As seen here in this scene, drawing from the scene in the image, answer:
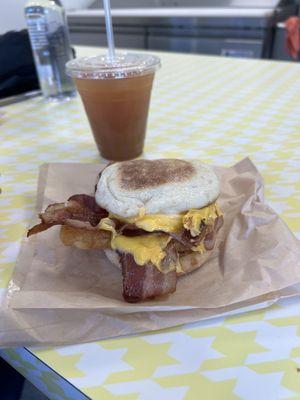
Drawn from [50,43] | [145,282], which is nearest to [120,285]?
[145,282]

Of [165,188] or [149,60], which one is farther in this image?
Answer: [149,60]

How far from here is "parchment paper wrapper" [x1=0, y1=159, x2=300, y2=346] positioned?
0.53 m

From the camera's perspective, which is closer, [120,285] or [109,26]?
[120,285]

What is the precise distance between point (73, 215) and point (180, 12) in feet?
12.0

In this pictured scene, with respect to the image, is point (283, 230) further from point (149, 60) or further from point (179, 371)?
point (149, 60)

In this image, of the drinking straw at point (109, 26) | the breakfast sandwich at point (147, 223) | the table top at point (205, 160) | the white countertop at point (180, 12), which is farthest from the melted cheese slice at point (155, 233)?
the white countertop at point (180, 12)

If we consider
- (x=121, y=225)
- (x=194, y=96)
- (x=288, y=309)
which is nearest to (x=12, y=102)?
(x=194, y=96)

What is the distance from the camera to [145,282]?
0.57 meters

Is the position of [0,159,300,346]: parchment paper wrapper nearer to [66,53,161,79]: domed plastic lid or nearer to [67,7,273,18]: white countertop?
[66,53,161,79]: domed plastic lid

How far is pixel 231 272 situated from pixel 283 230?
128 mm

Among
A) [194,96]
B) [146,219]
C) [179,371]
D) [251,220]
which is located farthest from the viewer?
[194,96]

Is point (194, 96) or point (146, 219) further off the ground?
point (146, 219)

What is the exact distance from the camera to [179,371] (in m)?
0.47

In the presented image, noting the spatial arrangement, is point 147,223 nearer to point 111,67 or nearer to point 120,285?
point 120,285
